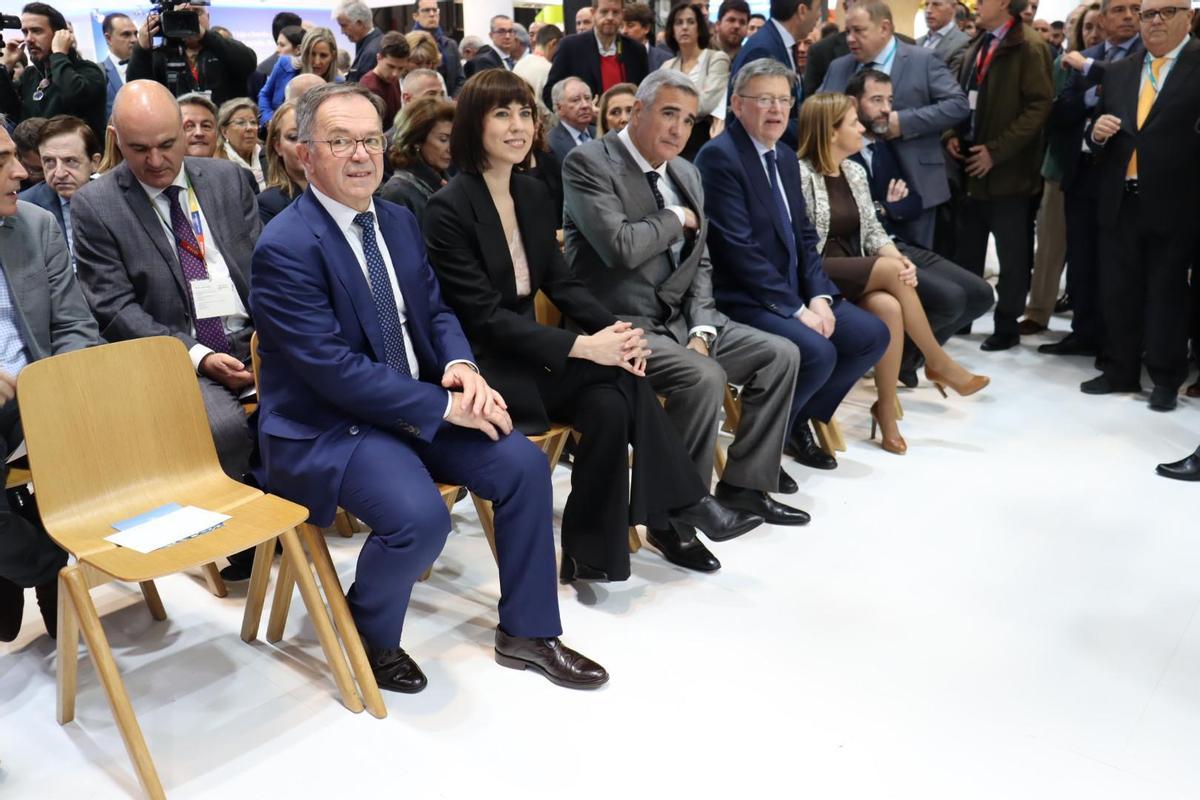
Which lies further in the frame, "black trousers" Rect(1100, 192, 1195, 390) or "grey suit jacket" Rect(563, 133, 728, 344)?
"black trousers" Rect(1100, 192, 1195, 390)

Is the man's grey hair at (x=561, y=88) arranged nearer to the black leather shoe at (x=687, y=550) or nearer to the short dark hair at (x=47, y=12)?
the short dark hair at (x=47, y=12)

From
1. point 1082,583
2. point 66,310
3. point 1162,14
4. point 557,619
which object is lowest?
point 1082,583

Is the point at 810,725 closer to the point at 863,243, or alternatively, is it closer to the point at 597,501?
the point at 597,501

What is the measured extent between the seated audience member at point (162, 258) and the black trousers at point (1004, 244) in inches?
159

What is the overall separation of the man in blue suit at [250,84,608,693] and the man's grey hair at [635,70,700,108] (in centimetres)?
117

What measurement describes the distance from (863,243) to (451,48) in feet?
14.8

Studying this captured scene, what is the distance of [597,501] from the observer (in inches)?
122

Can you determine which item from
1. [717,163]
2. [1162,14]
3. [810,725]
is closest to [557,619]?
[810,725]

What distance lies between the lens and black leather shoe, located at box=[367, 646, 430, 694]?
268 centimetres

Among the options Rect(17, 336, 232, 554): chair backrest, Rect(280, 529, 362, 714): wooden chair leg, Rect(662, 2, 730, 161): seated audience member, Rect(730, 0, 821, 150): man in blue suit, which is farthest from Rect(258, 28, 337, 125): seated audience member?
Rect(280, 529, 362, 714): wooden chair leg

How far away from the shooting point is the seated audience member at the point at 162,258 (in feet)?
10.3

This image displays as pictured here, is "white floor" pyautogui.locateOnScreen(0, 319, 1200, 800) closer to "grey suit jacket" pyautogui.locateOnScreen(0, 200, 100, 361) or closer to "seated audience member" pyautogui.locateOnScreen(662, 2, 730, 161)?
"grey suit jacket" pyautogui.locateOnScreen(0, 200, 100, 361)

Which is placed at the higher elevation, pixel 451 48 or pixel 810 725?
pixel 451 48

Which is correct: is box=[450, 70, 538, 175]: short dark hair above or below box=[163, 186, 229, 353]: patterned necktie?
above
